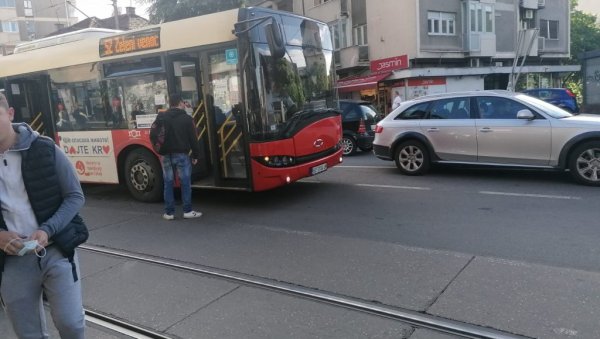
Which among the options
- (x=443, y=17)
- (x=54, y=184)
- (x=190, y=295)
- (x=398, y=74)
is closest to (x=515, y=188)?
(x=190, y=295)

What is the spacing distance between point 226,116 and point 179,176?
116 cm

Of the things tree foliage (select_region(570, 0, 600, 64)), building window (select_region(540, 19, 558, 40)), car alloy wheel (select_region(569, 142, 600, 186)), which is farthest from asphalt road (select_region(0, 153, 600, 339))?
tree foliage (select_region(570, 0, 600, 64))

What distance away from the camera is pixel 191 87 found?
7848 millimetres

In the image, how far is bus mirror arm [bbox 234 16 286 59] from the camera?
6719mm

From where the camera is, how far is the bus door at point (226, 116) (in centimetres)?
727

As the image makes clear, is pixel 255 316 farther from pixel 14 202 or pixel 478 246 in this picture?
pixel 478 246

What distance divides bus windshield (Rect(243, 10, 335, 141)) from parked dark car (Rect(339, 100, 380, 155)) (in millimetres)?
5277

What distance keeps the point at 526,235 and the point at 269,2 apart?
34.4m

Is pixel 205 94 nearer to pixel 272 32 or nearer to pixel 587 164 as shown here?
pixel 272 32

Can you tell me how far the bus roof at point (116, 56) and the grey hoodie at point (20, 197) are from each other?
4817 millimetres

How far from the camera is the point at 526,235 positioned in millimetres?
5582

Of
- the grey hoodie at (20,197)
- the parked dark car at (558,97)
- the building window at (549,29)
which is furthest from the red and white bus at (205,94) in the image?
the building window at (549,29)

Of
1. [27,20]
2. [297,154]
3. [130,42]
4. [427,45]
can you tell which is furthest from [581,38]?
[27,20]

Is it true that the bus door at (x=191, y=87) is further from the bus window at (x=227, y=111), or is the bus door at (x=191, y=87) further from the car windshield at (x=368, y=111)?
the car windshield at (x=368, y=111)
